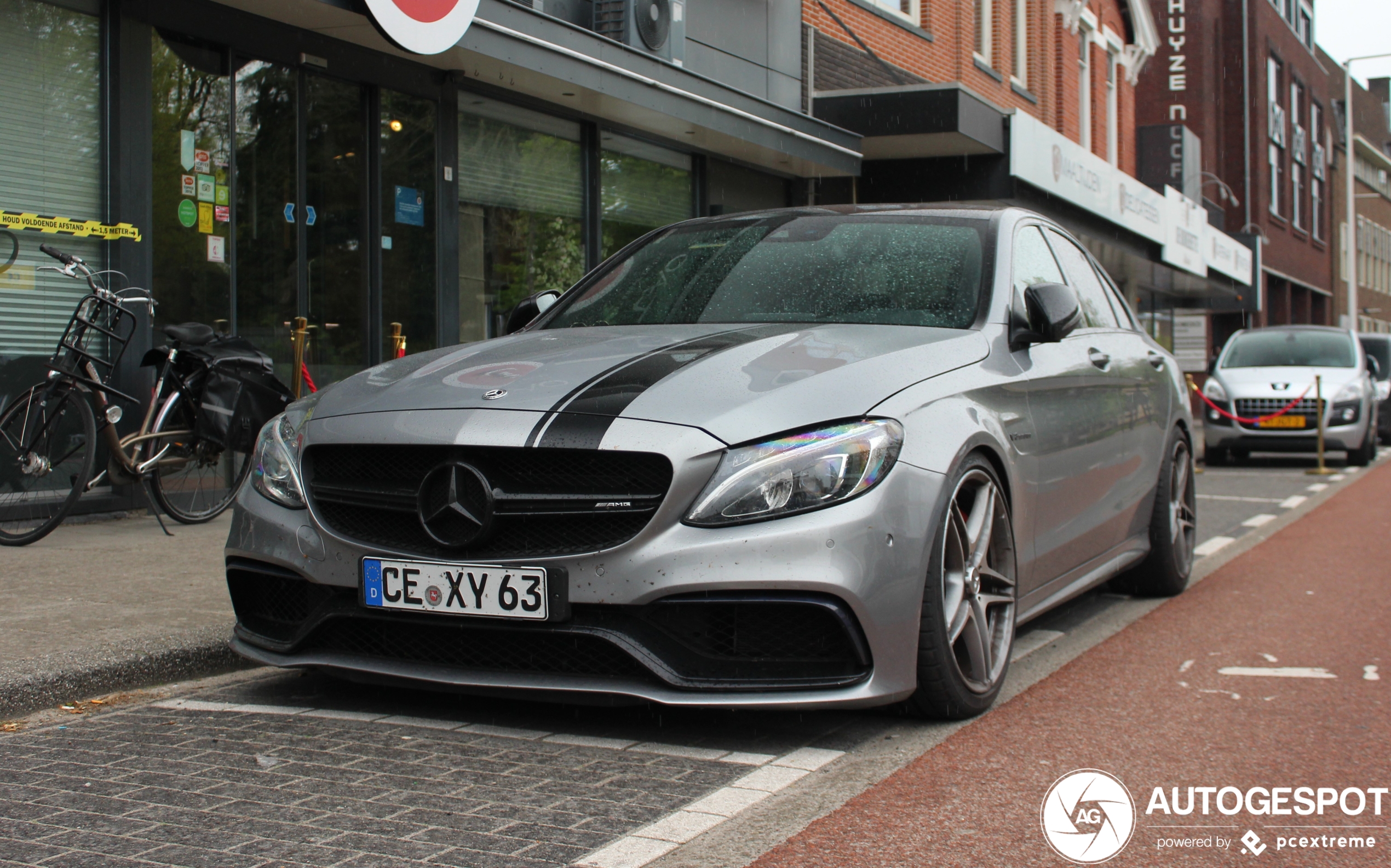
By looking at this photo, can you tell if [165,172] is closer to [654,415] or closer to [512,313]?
[512,313]

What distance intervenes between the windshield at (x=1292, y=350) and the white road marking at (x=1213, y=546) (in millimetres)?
9508

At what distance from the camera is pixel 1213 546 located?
28.7 ft

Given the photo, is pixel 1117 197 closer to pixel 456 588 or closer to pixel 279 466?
pixel 279 466

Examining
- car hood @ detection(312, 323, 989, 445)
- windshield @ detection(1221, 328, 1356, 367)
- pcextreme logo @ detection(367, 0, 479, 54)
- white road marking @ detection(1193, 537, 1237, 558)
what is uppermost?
pcextreme logo @ detection(367, 0, 479, 54)

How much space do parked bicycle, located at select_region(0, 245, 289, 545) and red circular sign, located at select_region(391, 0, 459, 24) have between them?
258 cm

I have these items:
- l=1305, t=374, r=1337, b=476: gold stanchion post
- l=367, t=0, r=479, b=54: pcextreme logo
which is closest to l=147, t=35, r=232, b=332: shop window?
l=367, t=0, r=479, b=54: pcextreme logo

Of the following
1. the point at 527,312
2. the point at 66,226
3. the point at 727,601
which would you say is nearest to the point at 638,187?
the point at 66,226

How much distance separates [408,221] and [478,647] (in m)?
7.77

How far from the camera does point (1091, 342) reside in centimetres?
564

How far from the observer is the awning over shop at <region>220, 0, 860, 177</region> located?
9922 mm

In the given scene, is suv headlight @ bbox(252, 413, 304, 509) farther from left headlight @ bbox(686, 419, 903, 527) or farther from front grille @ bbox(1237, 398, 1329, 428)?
front grille @ bbox(1237, 398, 1329, 428)

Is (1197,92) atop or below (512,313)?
atop

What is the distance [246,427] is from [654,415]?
4659 millimetres

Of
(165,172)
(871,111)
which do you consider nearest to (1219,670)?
(165,172)
